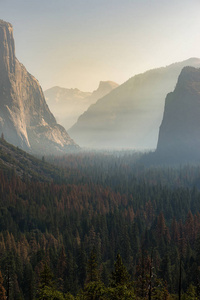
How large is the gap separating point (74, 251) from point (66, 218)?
28.8 m

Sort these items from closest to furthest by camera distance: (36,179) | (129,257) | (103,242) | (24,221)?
(129,257)
(103,242)
(24,221)
(36,179)

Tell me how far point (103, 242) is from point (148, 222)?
36.7 meters

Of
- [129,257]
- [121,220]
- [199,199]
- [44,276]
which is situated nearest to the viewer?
[44,276]

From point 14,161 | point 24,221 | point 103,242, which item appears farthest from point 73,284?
point 14,161

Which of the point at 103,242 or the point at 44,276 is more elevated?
the point at 44,276

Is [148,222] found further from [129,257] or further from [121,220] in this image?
[129,257]

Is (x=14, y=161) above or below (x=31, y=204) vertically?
above

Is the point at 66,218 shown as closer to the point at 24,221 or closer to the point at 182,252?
the point at 24,221

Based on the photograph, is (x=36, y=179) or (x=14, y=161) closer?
(x=36, y=179)

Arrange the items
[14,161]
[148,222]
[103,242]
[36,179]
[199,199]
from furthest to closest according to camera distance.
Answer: [14,161] < [36,179] < [199,199] < [148,222] < [103,242]

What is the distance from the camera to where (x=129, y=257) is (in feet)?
257

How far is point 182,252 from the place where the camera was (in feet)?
270

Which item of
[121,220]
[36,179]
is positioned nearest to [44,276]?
[121,220]

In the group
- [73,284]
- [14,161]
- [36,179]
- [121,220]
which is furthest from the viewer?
[14,161]
